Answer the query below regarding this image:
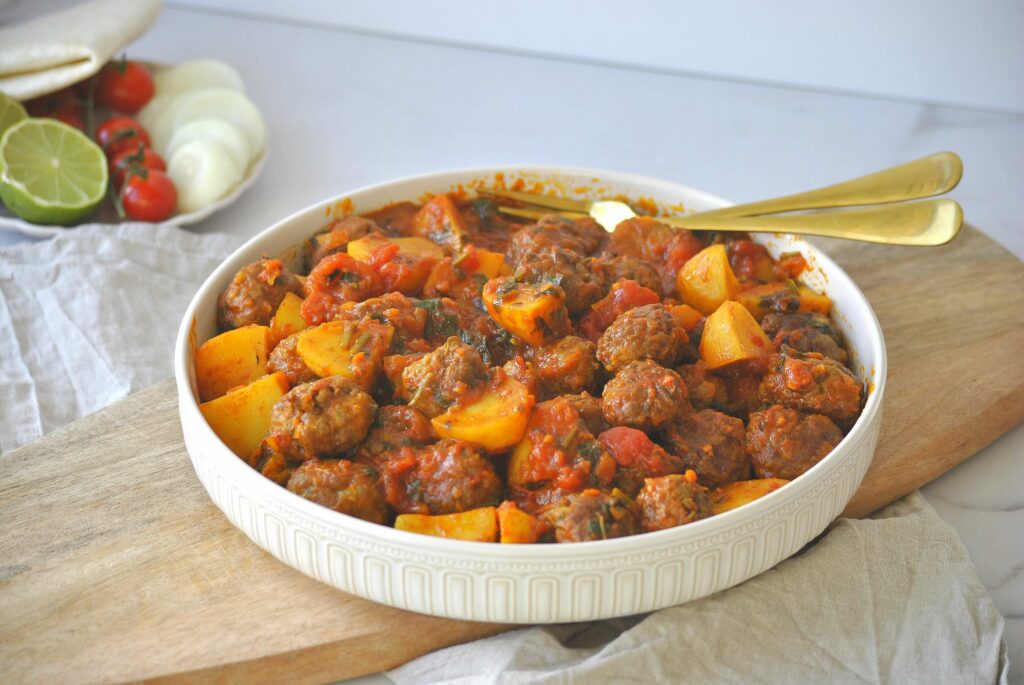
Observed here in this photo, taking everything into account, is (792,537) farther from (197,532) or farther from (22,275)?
(22,275)

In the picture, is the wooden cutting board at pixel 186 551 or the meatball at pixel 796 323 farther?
the meatball at pixel 796 323

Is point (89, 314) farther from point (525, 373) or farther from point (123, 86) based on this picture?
point (525, 373)

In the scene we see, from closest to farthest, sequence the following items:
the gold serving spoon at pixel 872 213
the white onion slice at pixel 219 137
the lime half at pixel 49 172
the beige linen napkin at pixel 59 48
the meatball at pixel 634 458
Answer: the meatball at pixel 634 458
the gold serving spoon at pixel 872 213
the lime half at pixel 49 172
the beige linen napkin at pixel 59 48
the white onion slice at pixel 219 137

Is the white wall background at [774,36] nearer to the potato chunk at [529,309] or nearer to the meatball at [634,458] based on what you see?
the potato chunk at [529,309]

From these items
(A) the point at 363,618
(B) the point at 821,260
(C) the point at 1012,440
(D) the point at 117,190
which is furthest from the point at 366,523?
(D) the point at 117,190

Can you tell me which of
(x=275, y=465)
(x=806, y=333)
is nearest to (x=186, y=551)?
(x=275, y=465)

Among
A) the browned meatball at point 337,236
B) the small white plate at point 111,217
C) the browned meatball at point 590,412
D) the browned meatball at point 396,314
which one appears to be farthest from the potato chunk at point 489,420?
the small white plate at point 111,217

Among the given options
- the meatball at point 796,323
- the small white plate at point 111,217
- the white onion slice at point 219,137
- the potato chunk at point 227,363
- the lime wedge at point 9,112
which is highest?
the meatball at point 796,323
